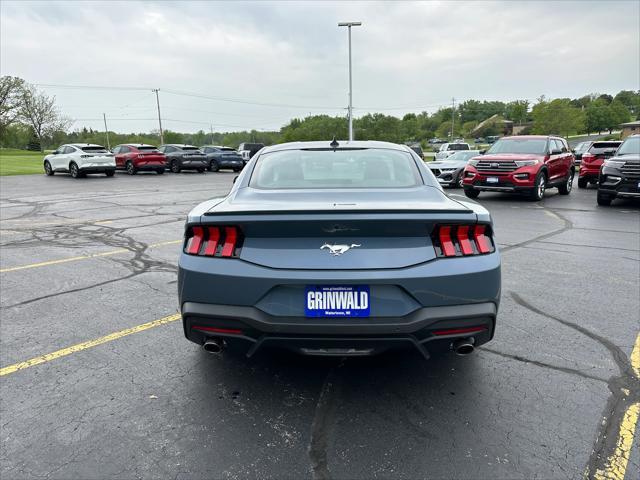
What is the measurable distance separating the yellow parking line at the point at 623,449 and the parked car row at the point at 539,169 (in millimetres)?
8805

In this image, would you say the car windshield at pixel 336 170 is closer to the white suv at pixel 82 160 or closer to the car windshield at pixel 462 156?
the car windshield at pixel 462 156

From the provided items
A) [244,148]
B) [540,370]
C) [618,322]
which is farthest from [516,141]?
[244,148]

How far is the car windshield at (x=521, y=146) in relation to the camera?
1368 centimetres

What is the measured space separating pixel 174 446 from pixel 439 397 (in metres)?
1.62

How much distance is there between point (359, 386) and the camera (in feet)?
10.0

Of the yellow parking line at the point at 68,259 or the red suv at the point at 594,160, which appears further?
the red suv at the point at 594,160

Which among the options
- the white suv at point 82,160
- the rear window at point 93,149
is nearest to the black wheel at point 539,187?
the white suv at point 82,160

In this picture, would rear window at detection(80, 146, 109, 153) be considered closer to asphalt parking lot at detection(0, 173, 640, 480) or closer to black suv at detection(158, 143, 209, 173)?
black suv at detection(158, 143, 209, 173)

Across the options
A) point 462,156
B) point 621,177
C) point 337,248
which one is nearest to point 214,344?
point 337,248

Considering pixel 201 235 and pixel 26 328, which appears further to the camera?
pixel 26 328

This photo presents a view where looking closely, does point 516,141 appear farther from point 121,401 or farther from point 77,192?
point 77,192

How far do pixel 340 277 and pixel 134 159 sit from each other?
25.5 m

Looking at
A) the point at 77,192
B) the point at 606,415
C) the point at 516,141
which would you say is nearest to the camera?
the point at 606,415

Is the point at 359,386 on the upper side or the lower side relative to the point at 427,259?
lower
